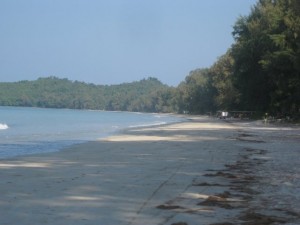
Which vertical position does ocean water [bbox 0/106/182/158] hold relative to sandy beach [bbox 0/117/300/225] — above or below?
below

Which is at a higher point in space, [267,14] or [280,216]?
[267,14]

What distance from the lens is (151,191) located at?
9.16 m

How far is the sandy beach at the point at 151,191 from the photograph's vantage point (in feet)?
22.8

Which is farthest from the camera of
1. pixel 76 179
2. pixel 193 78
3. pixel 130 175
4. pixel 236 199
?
pixel 193 78

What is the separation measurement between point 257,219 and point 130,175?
5183 mm

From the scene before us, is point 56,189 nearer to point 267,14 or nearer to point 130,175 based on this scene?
point 130,175

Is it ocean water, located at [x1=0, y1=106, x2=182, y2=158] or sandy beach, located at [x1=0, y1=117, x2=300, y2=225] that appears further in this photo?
ocean water, located at [x1=0, y1=106, x2=182, y2=158]

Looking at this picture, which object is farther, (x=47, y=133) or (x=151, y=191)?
(x=47, y=133)

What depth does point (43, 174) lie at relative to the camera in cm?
1182

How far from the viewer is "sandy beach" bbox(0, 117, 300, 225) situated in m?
6.94

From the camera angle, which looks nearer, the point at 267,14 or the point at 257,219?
the point at 257,219

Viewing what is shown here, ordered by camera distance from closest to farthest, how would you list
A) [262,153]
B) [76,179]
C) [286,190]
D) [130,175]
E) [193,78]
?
[286,190] → [76,179] → [130,175] → [262,153] → [193,78]

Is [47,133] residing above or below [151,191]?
below

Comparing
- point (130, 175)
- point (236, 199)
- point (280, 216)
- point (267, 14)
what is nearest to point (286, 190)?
point (236, 199)
